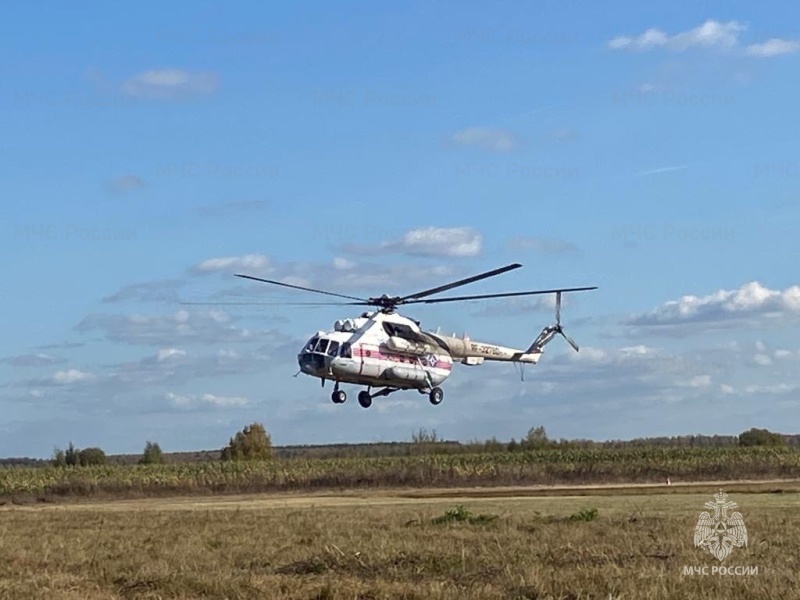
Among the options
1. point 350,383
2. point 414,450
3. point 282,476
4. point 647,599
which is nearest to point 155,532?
point 647,599

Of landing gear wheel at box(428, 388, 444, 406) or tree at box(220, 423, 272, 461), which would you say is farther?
tree at box(220, 423, 272, 461)

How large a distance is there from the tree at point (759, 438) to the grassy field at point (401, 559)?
226 feet

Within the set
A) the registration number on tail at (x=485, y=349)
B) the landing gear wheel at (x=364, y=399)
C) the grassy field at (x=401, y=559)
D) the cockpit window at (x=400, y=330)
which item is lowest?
the grassy field at (x=401, y=559)

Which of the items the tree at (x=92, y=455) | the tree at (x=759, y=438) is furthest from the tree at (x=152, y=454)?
the tree at (x=759, y=438)

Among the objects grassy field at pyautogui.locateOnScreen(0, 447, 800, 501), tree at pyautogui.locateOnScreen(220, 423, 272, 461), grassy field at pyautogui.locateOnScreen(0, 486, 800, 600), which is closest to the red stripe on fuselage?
grassy field at pyautogui.locateOnScreen(0, 486, 800, 600)

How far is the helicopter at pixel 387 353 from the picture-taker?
41750 mm

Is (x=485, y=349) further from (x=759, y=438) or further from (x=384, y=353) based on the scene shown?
(x=759, y=438)

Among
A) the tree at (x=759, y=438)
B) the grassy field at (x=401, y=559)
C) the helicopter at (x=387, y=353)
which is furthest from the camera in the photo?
the tree at (x=759, y=438)

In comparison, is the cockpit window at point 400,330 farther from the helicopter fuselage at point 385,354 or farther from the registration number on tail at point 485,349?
the registration number on tail at point 485,349

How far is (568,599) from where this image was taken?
14.7m

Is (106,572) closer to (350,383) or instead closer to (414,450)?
(350,383)

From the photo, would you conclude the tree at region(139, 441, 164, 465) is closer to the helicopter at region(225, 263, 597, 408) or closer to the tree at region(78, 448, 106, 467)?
the tree at region(78, 448, 106, 467)

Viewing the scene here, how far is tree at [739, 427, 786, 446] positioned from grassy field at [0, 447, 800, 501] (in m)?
18.8

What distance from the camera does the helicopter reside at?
41750 mm
